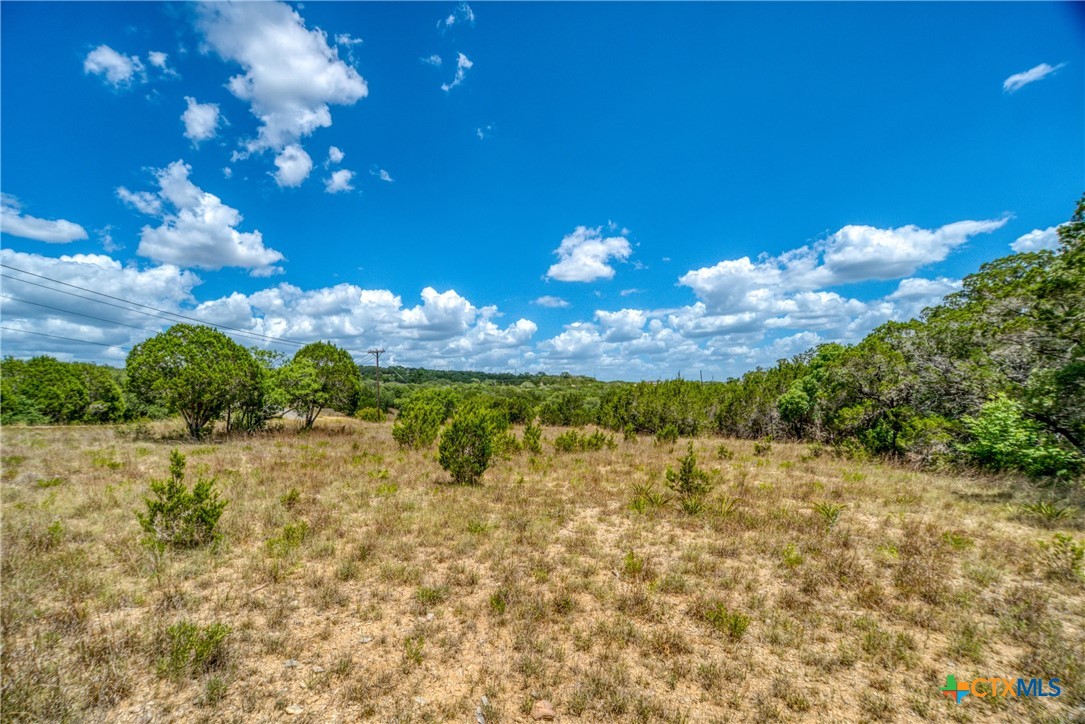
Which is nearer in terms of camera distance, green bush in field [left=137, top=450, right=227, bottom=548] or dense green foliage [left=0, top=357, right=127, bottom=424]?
green bush in field [left=137, top=450, right=227, bottom=548]

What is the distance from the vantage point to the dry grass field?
3.86 meters

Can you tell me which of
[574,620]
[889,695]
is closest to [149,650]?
[574,620]

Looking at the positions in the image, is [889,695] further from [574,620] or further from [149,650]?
[149,650]

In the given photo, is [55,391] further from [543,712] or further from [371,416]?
[543,712]

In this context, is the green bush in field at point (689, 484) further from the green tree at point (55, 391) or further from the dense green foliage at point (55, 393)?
the green tree at point (55, 391)

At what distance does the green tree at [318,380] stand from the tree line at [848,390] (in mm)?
82

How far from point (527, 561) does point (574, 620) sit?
1.78 meters

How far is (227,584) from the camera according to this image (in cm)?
597

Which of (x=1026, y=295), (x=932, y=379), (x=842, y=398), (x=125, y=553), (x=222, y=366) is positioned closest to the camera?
(x=125, y=553)

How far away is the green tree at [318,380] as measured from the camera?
78.0 ft

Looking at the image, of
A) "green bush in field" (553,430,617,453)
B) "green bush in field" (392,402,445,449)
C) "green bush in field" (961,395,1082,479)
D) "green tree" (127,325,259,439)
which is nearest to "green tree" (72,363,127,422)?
"green tree" (127,325,259,439)

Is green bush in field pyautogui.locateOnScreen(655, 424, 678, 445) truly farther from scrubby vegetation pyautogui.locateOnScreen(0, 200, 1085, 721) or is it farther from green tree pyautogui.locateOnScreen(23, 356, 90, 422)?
green tree pyautogui.locateOnScreen(23, 356, 90, 422)

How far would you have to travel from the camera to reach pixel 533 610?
536 cm

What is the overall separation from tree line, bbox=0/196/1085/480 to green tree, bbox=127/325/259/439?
65 mm
